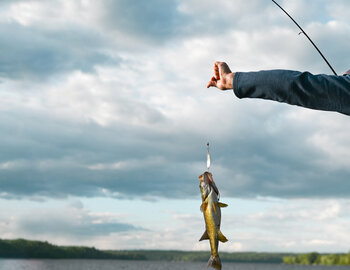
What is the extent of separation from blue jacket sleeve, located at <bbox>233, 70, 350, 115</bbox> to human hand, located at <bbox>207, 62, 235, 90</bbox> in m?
0.21

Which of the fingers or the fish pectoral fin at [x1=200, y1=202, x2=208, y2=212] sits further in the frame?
the fish pectoral fin at [x1=200, y1=202, x2=208, y2=212]

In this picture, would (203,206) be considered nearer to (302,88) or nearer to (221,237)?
(221,237)

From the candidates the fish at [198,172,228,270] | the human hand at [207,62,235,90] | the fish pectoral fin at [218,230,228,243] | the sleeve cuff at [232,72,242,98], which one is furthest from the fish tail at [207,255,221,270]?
the sleeve cuff at [232,72,242,98]

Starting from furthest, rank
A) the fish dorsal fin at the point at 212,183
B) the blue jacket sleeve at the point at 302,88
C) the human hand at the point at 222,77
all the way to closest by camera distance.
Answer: the fish dorsal fin at the point at 212,183
the human hand at the point at 222,77
the blue jacket sleeve at the point at 302,88

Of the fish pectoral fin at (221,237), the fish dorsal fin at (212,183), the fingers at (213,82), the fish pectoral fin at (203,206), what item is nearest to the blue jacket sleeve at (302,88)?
the fingers at (213,82)

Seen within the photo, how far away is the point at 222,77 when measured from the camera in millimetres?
4629

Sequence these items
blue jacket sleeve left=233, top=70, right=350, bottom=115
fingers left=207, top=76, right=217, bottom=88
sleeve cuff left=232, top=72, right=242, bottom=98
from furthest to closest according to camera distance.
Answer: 1. fingers left=207, top=76, right=217, bottom=88
2. sleeve cuff left=232, top=72, right=242, bottom=98
3. blue jacket sleeve left=233, top=70, right=350, bottom=115

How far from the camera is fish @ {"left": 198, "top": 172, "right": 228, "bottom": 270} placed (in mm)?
6048

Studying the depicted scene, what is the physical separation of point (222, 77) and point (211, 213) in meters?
2.19

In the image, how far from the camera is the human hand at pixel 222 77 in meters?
4.54

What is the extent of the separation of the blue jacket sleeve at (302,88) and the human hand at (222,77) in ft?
0.67

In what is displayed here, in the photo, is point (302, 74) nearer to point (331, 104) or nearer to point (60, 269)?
point (331, 104)

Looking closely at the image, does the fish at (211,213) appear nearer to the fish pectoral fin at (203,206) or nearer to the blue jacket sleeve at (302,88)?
the fish pectoral fin at (203,206)

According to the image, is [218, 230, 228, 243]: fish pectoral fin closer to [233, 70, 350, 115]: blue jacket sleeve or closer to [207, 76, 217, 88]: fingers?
[207, 76, 217, 88]: fingers
